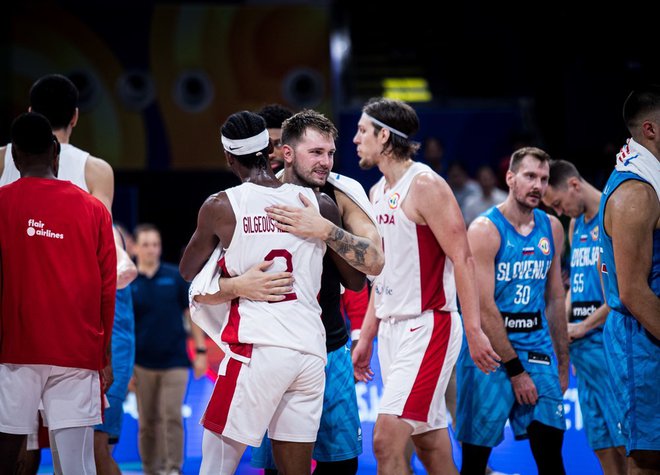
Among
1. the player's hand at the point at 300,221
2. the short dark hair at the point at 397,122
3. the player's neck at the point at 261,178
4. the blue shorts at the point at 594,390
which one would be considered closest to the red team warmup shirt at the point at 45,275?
the player's neck at the point at 261,178

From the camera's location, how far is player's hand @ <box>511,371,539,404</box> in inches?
204

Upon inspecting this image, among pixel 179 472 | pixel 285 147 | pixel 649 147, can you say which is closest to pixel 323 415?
pixel 285 147

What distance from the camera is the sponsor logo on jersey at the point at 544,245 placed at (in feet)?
17.9

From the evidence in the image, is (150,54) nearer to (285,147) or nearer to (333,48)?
(333,48)

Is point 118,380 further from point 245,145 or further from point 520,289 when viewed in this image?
point 520,289

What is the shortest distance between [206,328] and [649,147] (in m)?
2.28

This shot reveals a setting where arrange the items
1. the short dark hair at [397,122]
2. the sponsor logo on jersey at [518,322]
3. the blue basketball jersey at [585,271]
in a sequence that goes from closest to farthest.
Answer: the short dark hair at [397,122] < the sponsor logo on jersey at [518,322] < the blue basketball jersey at [585,271]

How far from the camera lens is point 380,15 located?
1428 centimetres

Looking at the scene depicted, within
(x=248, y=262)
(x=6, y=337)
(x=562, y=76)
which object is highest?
(x=562, y=76)

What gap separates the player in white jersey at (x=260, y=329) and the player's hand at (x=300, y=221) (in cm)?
4

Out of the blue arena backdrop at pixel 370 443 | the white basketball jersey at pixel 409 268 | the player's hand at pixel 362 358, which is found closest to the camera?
the white basketball jersey at pixel 409 268

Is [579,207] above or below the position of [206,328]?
above

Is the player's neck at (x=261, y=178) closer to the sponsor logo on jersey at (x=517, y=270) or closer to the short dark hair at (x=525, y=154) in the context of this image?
the sponsor logo on jersey at (x=517, y=270)

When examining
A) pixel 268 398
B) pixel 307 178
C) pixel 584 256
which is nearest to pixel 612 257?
pixel 307 178
